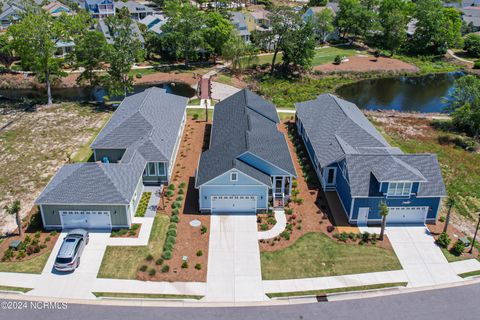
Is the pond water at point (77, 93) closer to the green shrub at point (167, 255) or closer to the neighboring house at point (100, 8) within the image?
the green shrub at point (167, 255)

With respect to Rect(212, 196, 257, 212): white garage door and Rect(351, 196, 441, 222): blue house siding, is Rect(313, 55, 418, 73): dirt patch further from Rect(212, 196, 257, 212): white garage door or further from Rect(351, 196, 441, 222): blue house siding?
Rect(212, 196, 257, 212): white garage door

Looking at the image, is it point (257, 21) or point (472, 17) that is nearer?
point (257, 21)

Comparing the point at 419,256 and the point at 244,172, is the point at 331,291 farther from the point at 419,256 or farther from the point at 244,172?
the point at 244,172

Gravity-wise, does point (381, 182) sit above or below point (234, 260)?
above

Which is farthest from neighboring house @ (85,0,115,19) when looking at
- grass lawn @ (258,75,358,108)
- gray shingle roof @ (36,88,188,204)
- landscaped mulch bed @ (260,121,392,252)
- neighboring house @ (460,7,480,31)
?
neighboring house @ (460,7,480,31)

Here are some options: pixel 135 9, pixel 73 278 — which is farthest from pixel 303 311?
pixel 135 9

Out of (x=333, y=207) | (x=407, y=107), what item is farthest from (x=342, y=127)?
(x=407, y=107)

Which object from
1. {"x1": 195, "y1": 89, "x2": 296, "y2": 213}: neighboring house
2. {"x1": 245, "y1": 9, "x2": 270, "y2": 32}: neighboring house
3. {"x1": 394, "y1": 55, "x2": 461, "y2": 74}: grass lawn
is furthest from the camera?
{"x1": 245, "y1": 9, "x2": 270, "y2": 32}: neighboring house
